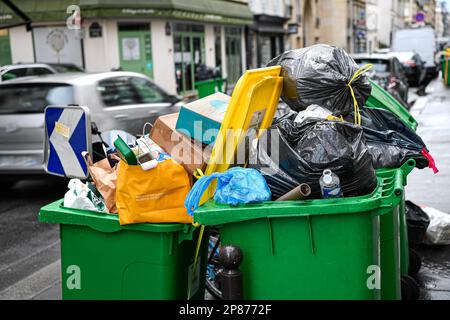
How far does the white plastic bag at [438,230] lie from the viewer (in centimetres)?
532

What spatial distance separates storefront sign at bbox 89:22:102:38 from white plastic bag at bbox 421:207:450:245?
55.6 feet

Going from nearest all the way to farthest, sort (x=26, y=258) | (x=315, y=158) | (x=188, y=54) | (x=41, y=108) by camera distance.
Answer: (x=315, y=158), (x=26, y=258), (x=41, y=108), (x=188, y=54)

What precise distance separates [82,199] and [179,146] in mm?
573

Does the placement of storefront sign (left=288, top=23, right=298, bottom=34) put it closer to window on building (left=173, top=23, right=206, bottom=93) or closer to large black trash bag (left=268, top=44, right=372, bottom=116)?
window on building (left=173, top=23, right=206, bottom=93)

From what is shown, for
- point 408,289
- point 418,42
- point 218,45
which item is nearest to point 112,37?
point 218,45

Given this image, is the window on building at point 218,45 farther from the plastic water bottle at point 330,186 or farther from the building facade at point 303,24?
the plastic water bottle at point 330,186

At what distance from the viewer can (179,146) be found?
3299 millimetres

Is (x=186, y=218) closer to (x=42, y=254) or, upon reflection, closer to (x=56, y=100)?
(x=42, y=254)

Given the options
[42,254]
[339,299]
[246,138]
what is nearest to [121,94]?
[42,254]

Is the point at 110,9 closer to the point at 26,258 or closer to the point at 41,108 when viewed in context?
the point at 41,108

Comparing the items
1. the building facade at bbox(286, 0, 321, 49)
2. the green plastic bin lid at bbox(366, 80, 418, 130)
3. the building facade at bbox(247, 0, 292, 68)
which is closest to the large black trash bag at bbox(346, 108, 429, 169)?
the green plastic bin lid at bbox(366, 80, 418, 130)

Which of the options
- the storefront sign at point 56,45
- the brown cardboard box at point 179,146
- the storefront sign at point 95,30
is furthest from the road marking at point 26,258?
the storefront sign at point 56,45

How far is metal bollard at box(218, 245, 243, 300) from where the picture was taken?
2.78 meters
